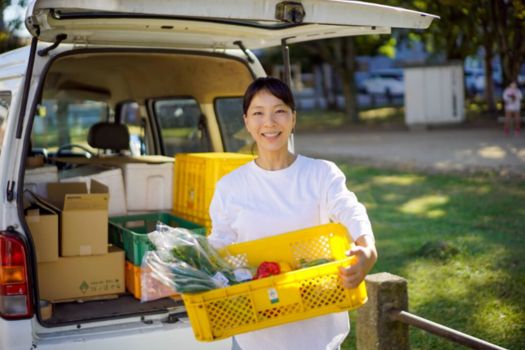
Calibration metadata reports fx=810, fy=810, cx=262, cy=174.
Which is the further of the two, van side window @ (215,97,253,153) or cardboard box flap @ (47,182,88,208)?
van side window @ (215,97,253,153)

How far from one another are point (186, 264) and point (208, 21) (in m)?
1.97

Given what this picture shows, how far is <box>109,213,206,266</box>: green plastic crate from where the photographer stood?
4691 millimetres

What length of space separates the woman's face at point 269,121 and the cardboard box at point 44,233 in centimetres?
184

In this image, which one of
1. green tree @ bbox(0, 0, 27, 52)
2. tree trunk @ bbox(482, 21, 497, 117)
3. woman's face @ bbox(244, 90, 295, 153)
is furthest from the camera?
tree trunk @ bbox(482, 21, 497, 117)

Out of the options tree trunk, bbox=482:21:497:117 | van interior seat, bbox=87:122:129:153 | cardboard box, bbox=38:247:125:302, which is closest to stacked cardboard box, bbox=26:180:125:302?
cardboard box, bbox=38:247:125:302

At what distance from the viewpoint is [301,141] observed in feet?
78.3

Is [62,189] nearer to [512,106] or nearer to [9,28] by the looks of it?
[9,28]

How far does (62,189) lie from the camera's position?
5547 millimetres

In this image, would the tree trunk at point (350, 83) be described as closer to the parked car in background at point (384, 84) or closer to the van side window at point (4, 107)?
the parked car in background at point (384, 84)

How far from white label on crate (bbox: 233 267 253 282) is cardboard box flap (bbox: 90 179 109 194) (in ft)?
8.00

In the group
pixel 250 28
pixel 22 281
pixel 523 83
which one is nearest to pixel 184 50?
pixel 250 28

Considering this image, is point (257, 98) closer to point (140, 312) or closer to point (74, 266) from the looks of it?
point (140, 312)

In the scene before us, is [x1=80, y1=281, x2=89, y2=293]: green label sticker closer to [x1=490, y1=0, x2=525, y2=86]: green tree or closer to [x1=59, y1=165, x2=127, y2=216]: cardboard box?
[x1=59, y1=165, x2=127, y2=216]: cardboard box

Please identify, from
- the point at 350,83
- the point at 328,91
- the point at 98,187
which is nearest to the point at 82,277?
the point at 98,187
